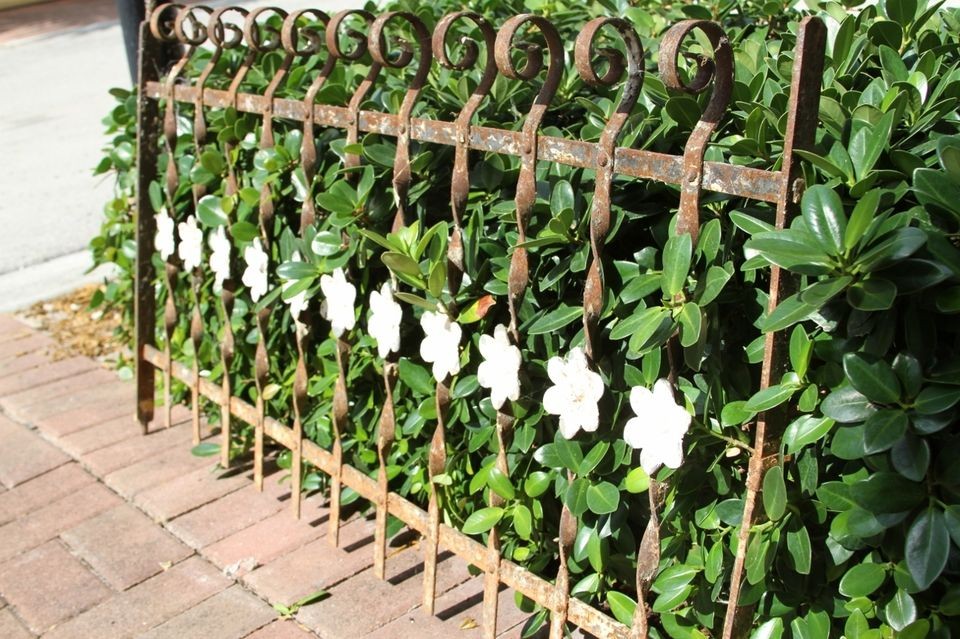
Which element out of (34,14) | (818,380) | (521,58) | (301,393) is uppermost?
(521,58)

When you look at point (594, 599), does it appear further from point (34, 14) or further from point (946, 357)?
point (34, 14)

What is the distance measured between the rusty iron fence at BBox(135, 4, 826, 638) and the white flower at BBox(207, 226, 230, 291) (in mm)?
80

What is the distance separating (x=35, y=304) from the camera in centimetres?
471

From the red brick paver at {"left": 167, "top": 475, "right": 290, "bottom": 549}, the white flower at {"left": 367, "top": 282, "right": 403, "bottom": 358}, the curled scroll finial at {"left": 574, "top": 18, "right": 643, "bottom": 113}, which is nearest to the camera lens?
the curled scroll finial at {"left": 574, "top": 18, "right": 643, "bottom": 113}

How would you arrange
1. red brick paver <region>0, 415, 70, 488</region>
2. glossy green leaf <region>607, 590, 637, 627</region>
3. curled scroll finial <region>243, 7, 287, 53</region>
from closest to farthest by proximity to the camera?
glossy green leaf <region>607, 590, 637, 627</region> < curled scroll finial <region>243, 7, 287, 53</region> < red brick paver <region>0, 415, 70, 488</region>

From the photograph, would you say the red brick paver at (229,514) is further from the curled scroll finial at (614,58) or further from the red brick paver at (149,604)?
the curled scroll finial at (614,58)

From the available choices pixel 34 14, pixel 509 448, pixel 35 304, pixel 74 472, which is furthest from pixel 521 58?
pixel 34 14

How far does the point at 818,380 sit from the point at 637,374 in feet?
1.06

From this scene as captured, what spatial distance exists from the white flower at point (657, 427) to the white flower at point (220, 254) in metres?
1.43

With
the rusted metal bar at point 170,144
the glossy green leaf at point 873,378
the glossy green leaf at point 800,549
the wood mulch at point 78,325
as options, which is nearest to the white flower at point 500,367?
the glossy green leaf at point 800,549

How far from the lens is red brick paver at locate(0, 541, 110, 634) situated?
2.50m

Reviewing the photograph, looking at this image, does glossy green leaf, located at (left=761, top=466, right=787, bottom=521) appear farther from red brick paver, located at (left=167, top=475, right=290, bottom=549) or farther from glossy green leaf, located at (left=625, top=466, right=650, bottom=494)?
red brick paver, located at (left=167, top=475, right=290, bottom=549)

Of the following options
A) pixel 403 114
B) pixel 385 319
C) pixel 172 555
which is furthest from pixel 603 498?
A: pixel 172 555

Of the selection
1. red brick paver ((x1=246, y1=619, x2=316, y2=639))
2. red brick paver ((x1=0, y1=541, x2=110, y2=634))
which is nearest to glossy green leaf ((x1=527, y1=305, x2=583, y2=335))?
red brick paver ((x1=246, y1=619, x2=316, y2=639))
